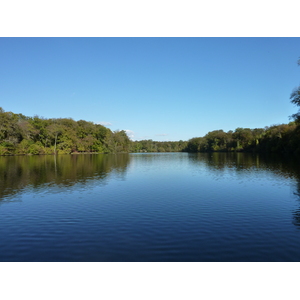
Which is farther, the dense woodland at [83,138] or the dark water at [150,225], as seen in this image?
the dense woodland at [83,138]

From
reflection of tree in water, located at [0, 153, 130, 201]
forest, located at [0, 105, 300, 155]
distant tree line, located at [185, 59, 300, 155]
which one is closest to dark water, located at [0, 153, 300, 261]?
reflection of tree in water, located at [0, 153, 130, 201]

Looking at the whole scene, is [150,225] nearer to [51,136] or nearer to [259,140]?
[51,136]

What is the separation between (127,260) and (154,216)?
4410mm

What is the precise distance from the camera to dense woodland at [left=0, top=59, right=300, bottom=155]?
71562 millimetres

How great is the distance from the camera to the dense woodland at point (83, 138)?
235ft

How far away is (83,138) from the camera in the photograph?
107250mm

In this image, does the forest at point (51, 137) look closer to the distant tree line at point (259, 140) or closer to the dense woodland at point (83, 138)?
the dense woodland at point (83, 138)

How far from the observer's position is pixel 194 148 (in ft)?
561

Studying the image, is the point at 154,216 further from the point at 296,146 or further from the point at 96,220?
the point at 296,146

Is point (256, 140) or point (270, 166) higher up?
point (256, 140)

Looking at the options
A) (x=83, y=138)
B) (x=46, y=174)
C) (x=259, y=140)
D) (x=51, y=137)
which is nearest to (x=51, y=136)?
(x=51, y=137)

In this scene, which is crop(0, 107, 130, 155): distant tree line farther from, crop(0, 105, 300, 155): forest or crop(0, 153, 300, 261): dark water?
crop(0, 153, 300, 261): dark water

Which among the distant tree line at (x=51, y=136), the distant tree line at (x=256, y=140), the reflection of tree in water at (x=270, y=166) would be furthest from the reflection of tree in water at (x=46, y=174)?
the distant tree line at (x=256, y=140)
